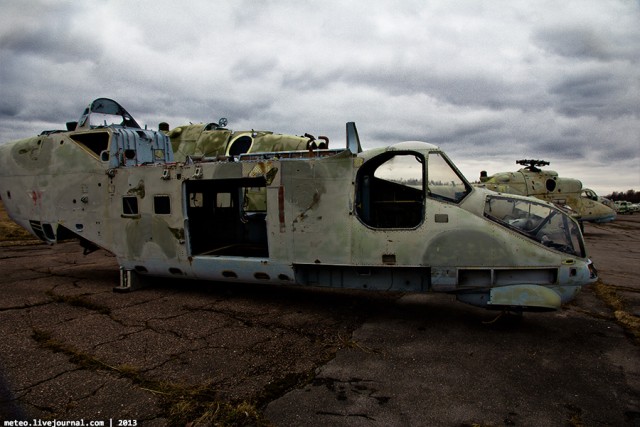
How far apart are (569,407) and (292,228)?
3869 mm

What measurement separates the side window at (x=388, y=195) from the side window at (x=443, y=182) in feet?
1.25

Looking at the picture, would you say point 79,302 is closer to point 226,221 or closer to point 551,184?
point 226,221

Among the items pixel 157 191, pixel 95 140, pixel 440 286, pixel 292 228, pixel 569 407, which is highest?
pixel 95 140

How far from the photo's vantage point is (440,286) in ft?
18.0

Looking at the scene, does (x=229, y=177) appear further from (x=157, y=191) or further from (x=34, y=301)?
(x=34, y=301)

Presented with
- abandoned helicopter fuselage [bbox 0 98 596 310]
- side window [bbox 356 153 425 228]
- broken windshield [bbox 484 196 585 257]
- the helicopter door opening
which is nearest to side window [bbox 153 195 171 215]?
abandoned helicopter fuselage [bbox 0 98 596 310]

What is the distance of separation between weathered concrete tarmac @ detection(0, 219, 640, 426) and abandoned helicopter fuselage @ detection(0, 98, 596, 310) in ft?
1.98

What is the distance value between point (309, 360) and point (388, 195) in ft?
10.3

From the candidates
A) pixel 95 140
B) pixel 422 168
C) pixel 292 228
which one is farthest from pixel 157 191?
pixel 422 168

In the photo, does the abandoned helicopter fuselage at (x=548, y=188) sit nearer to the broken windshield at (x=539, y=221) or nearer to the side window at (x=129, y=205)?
the broken windshield at (x=539, y=221)

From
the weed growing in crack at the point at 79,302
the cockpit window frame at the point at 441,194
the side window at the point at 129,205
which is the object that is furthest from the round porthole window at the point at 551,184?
the weed growing in crack at the point at 79,302

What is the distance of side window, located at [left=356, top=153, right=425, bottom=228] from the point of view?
596cm

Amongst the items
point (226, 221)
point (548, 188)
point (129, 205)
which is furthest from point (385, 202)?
point (548, 188)

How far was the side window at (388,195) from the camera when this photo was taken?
5965mm
